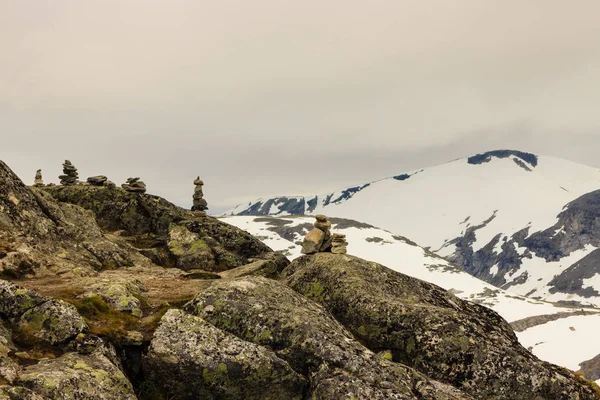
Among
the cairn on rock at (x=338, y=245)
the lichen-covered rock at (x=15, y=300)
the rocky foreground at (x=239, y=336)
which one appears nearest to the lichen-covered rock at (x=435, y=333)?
the rocky foreground at (x=239, y=336)

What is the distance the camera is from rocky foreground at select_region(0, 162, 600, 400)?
14.2 metres

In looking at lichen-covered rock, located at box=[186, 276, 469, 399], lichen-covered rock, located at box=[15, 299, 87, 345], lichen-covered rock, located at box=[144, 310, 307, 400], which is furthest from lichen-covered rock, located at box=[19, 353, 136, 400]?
lichen-covered rock, located at box=[186, 276, 469, 399]

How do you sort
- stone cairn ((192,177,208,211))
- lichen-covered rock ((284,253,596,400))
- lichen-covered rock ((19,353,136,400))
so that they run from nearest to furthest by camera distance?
1. lichen-covered rock ((19,353,136,400))
2. lichen-covered rock ((284,253,596,400))
3. stone cairn ((192,177,208,211))

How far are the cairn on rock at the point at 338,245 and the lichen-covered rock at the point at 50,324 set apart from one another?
713 inches

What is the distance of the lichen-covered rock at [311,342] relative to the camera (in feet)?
48.5

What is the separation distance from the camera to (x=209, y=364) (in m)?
14.8

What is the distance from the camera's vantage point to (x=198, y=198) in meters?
52.5

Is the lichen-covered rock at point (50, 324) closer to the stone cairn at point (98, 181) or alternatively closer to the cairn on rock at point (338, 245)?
the cairn on rock at point (338, 245)

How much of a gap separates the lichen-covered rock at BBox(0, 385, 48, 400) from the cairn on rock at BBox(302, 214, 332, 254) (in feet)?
64.8

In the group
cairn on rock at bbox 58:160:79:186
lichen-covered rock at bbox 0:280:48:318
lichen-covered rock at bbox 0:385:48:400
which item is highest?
cairn on rock at bbox 58:160:79:186

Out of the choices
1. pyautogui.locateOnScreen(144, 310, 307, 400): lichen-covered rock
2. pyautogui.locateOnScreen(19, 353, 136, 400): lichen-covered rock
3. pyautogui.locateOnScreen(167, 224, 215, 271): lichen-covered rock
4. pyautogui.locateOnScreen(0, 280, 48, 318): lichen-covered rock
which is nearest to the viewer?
pyautogui.locateOnScreen(19, 353, 136, 400): lichen-covered rock

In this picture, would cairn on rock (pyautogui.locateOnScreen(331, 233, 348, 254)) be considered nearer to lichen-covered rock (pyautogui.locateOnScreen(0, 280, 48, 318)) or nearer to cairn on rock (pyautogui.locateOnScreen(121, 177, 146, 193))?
lichen-covered rock (pyautogui.locateOnScreen(0, 280, 48, 318))

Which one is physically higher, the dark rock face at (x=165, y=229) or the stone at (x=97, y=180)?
the stone at (x=97, y=180)

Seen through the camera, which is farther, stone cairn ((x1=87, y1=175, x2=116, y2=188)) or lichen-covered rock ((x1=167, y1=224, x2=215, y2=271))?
stone cairn ((x1=87, y1=175, x2=116, y2=188))
